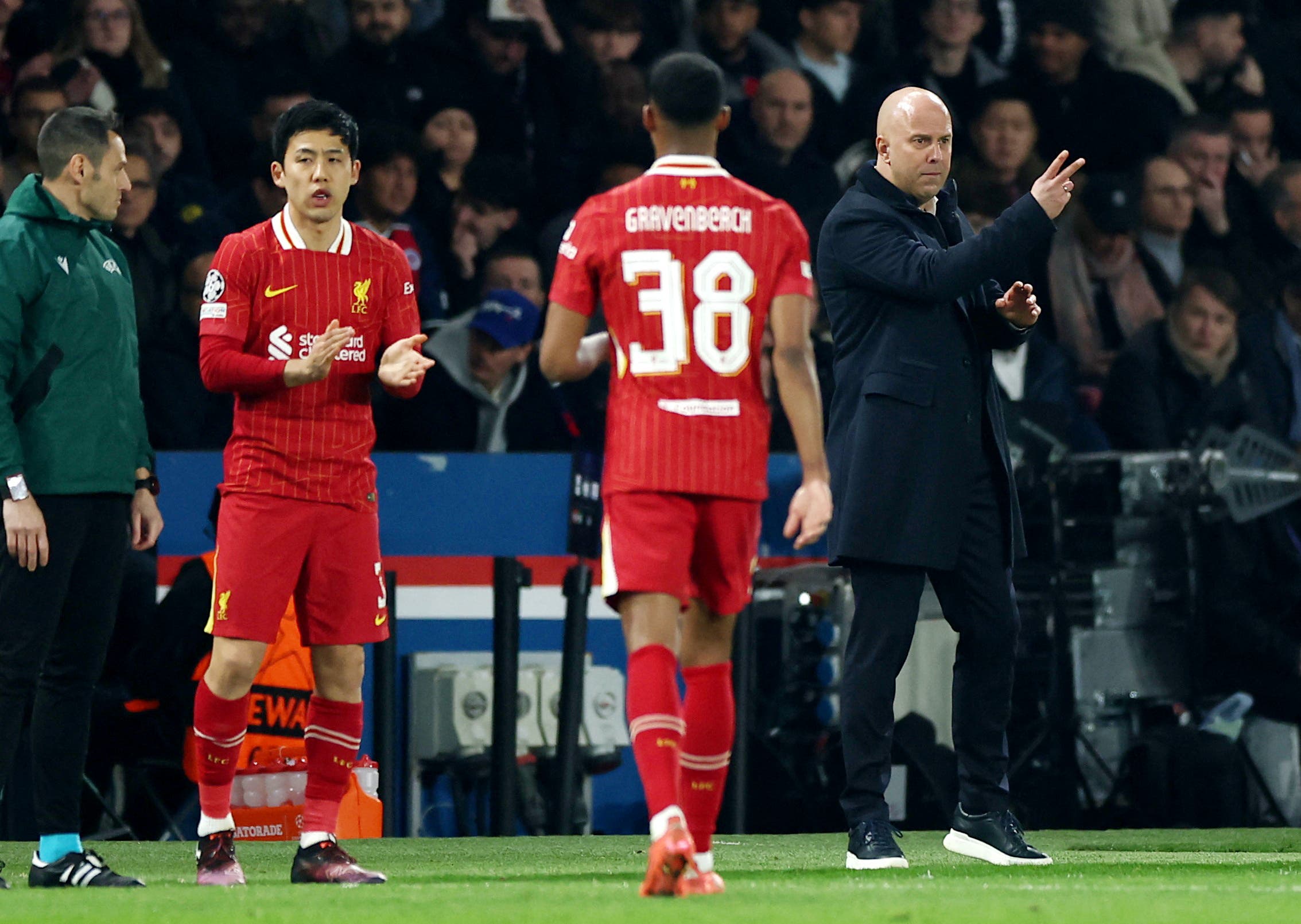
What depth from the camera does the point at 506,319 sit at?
26.7 feet

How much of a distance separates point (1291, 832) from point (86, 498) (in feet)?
13.7

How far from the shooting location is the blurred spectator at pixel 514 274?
8.30m

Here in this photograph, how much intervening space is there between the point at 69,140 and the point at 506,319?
3472mm

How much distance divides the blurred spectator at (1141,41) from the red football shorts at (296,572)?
6.38 metres

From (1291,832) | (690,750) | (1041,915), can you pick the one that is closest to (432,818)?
(1291,832)

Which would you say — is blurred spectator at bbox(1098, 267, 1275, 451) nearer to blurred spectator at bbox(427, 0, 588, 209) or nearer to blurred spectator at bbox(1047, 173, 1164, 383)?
blurred spectator at bbox(1047, 173, 1164, 383)

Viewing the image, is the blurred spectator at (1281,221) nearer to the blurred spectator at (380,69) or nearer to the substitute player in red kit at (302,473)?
the blurred spectator at (380,69)

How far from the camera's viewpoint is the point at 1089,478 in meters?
8.17

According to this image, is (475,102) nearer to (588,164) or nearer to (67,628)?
(588,164)

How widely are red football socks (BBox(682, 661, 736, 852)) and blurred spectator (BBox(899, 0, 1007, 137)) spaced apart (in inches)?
234

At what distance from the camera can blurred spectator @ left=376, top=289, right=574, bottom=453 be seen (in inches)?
317

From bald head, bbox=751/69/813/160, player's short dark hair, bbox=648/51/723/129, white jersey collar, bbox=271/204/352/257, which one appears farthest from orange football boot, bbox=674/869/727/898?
bald head, bbox=751/69/813/160

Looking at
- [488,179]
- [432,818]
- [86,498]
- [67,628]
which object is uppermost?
[488,179]

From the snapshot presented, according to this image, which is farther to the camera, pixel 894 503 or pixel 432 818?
pixel 432 818
